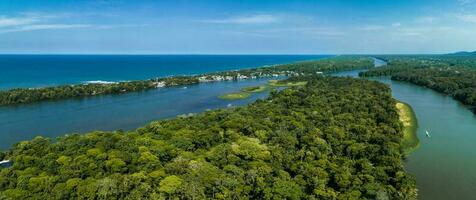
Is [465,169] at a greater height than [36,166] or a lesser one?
lesser

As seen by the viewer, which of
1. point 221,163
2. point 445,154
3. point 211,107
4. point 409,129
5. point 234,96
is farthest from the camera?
point 234,96

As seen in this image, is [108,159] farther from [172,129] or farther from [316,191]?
[316,191]

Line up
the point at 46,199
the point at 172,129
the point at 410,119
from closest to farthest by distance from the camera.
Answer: the point at 46,199, the point at 172,129, the point at 410,119

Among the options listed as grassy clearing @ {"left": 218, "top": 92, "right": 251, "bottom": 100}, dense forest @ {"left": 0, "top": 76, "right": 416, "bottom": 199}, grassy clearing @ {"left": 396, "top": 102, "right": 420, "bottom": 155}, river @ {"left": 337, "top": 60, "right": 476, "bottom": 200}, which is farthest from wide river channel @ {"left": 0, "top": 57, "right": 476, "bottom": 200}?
dense forest @ {"left": 0, "top": 76, "right": 416, "bottom": 199}

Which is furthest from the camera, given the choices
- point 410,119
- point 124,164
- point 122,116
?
point 122,116

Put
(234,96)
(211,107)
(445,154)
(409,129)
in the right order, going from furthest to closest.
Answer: (234,96) < (211,107) < (409,129) < (445,154)

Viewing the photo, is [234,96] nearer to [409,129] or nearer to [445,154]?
[409,129]

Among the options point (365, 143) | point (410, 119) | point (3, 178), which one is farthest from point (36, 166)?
point (410, 119)

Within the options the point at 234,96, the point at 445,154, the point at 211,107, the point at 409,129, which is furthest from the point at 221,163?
the point at 234,96
